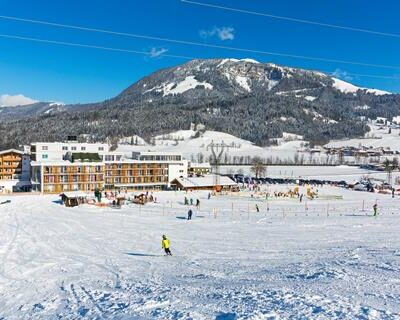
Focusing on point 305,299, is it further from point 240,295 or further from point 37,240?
point 37,240

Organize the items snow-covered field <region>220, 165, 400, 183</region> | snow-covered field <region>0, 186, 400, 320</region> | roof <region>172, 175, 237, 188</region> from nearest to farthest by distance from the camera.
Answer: snow-covered field <region>0, 186, 400, 320</region> < roof <region>172, 175, 237, 188</region> < snow-covered field <region>220, 165, 400, 183</region>

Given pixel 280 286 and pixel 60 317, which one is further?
pixel 280 286

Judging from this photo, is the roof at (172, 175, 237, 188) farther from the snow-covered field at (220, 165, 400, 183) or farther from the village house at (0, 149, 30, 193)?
the snow-covered field at (220, 165, 400, 183)

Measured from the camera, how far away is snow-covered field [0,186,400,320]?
1250cm

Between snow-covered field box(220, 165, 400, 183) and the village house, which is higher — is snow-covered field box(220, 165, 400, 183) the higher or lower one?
the lower one

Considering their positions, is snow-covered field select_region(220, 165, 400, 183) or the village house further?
snow-covered field select_region(220, 165, 400, 183)

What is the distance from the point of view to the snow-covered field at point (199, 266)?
12.5 meters

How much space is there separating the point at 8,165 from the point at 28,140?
12545 cm

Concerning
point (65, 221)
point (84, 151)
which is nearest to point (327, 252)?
point (65, 221)

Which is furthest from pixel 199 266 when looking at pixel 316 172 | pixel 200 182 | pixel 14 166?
pixel 316 172

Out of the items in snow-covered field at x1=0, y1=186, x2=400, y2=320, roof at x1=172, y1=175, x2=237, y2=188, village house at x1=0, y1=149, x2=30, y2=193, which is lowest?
snow-covered field at x1=0, y1=186, x2=400, y2=320

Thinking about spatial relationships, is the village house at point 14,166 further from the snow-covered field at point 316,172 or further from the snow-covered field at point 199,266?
the snow-covered field at point 316,172

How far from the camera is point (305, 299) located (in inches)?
487

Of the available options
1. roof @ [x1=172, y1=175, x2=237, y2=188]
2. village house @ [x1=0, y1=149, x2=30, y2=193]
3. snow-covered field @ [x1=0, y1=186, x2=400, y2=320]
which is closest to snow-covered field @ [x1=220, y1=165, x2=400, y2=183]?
roof @ [x1=172, y1=175, x2=237, y2=188]
